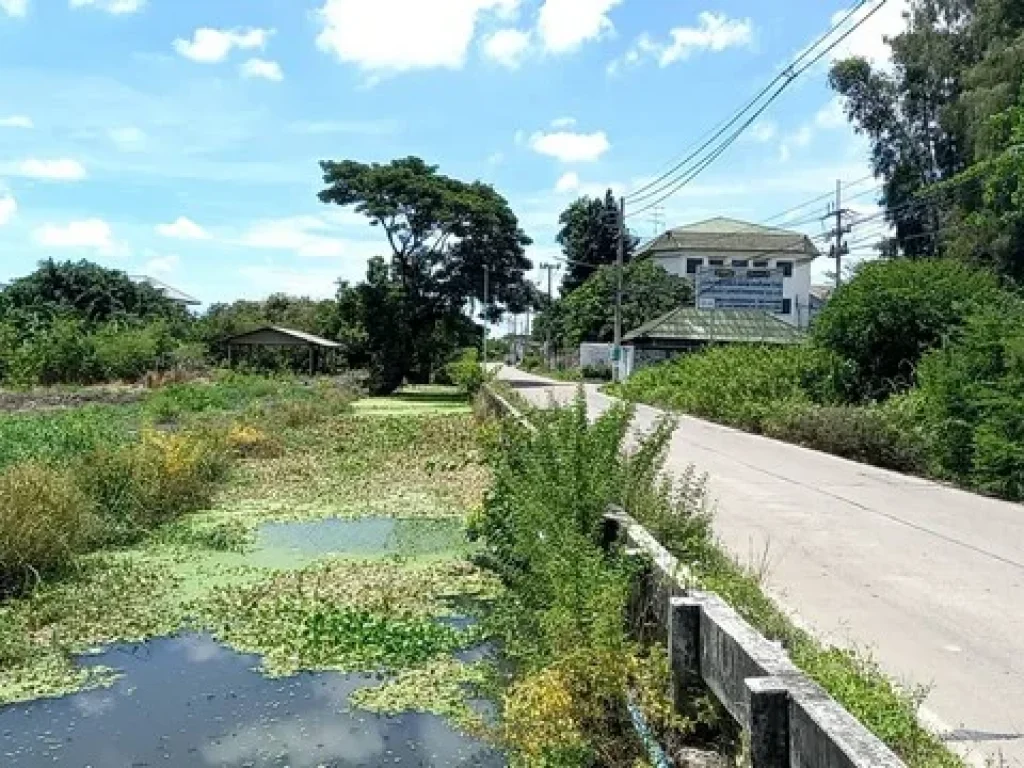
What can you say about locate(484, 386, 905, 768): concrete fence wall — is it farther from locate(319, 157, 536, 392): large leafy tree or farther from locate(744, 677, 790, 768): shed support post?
locate(319, 157, 536, 392): large leafy tree

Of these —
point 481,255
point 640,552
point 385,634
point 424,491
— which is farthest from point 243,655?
point 481,255

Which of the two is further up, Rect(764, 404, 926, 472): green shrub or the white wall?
the white wall

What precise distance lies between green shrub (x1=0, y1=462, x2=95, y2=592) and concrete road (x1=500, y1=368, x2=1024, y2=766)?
602cm

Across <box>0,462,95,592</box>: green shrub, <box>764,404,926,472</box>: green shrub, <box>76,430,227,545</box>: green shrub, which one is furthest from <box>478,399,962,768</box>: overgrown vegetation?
<box>764,404,926,472</box>: green shrub

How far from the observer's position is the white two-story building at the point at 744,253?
2904 inches

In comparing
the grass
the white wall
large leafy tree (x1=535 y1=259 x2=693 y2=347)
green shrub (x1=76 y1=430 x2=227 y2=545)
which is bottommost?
the grass

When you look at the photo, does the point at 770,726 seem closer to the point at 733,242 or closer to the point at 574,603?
the point at 574,603

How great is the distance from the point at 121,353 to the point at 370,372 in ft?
37.1

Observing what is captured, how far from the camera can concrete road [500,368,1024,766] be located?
5406mm

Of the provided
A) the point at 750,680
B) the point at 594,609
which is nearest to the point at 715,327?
the point at 594,609

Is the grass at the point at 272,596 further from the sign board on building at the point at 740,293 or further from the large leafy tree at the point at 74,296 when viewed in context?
the sign board on building at the point at 740,293

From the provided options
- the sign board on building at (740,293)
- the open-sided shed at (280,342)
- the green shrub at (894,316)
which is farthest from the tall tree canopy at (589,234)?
the green shrub at (894,316)

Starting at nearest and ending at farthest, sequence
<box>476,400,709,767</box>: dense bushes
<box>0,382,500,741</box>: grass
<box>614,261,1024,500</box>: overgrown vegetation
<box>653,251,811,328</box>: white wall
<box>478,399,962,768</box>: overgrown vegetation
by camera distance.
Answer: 1. <box>478,399,962,768</box>: overgrown vegetation
2. <box>476,400,709,767</box>: dense bushes
3. <box>0,382,500,741</box>: grass
4. <box>614,261,1024,500</box>: overgrown vegetation
5. <box>653,251,811,328</box>: white wall

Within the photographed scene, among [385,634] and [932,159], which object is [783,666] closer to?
[385,634]
